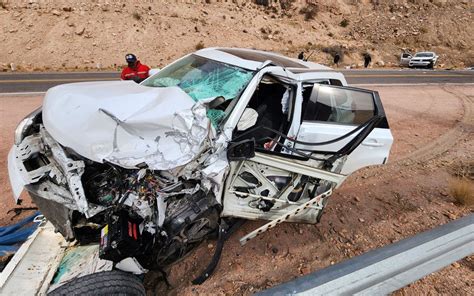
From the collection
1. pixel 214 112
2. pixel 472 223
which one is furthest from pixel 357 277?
pixel 214 112

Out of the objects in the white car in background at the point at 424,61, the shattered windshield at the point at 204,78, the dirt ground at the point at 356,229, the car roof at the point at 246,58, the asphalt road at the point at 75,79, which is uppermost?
the car roof at the point at 246,58

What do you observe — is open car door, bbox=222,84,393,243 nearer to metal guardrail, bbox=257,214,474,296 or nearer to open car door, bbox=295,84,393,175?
open car door, bbox=295,84,393,175

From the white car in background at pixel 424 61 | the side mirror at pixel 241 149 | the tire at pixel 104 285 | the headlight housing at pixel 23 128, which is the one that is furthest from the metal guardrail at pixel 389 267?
the white car in background at pixel 424 61

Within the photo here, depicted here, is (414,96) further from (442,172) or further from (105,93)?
(105,93)

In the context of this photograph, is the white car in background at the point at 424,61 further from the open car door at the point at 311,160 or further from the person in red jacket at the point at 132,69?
the open car door at the point at 311,160

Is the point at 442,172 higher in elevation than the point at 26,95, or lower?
higher

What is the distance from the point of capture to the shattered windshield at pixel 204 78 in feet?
11.0

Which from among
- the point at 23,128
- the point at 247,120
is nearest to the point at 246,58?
the point at 247,120

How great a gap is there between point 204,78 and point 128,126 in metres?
1.30

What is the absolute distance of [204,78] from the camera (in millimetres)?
3613

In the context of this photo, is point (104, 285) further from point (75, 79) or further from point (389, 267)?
point (75, 79)

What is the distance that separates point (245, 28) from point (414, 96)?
18586 millimetres

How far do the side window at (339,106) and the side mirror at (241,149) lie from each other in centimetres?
102

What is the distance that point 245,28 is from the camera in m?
28.0
